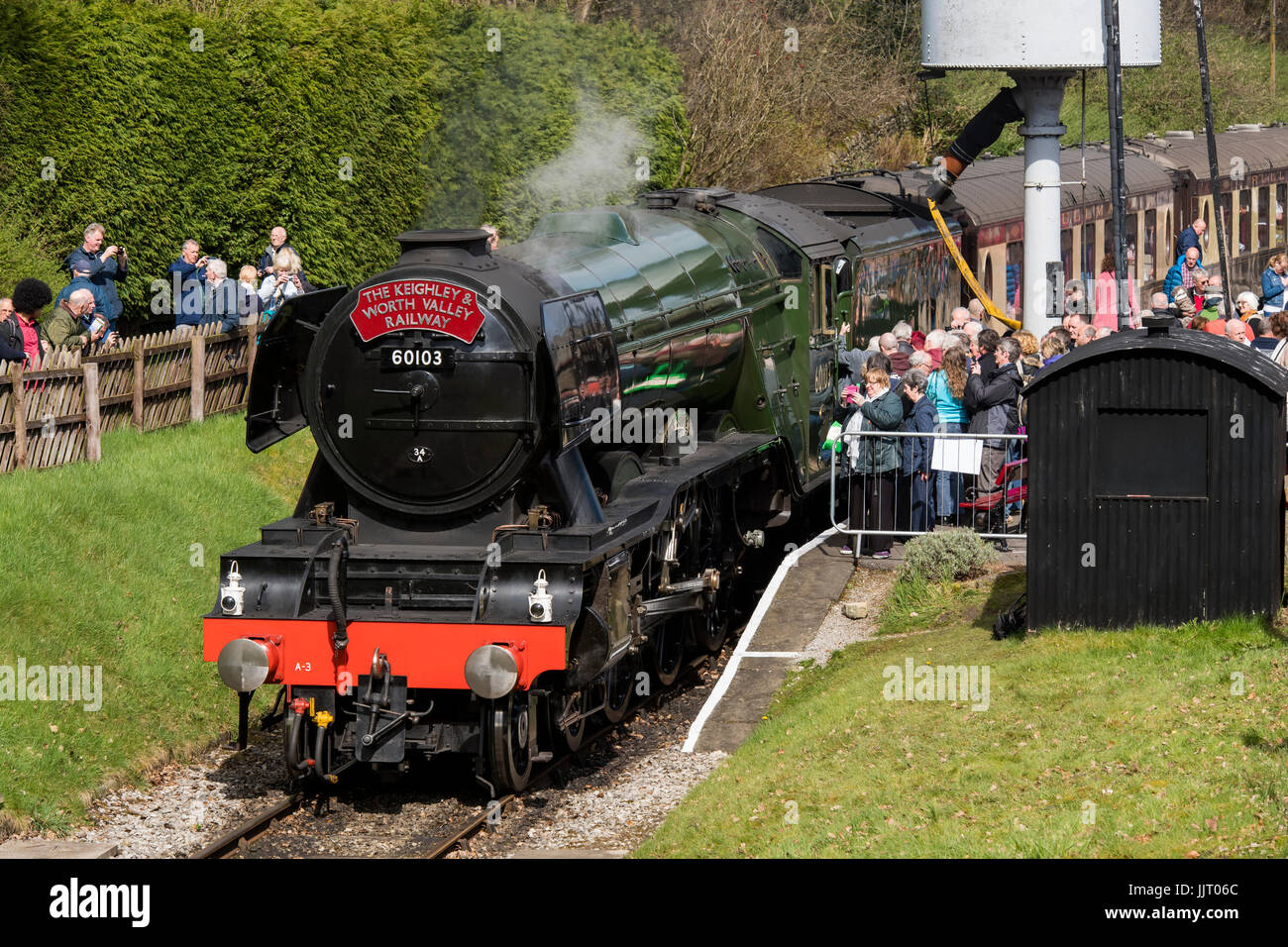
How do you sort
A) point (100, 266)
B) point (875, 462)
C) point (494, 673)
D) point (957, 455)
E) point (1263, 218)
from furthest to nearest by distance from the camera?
point (1263, 218) < point (100, 266) < point (875, 462) < point (957, 455) < point (494, 673)

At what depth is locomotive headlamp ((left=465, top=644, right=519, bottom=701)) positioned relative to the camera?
8469 mm

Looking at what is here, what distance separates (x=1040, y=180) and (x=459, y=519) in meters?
9.79

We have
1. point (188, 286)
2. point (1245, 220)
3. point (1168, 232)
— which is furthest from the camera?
point (1245, 220)

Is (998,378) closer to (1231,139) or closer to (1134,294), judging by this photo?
(1134,294)

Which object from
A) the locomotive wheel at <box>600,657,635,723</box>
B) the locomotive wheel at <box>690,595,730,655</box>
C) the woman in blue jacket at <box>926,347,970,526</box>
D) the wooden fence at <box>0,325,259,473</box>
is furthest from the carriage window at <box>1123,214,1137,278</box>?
the locomotive wheel at <box>600,657,635,723</box>

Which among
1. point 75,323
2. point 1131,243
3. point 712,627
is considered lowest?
point 712,627

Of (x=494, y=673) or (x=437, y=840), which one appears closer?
(x=494, y=673)

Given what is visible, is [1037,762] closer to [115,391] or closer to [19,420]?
[19,420]

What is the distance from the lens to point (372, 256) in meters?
18.0

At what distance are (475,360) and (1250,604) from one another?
4649mm

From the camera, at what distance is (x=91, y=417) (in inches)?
532

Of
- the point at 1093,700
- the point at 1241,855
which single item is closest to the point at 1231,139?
the point at 1093,700

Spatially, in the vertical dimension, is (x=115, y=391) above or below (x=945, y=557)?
above

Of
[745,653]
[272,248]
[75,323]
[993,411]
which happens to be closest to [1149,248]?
[993,411]
